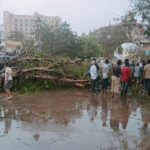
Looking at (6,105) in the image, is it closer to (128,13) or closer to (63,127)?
(63,127)

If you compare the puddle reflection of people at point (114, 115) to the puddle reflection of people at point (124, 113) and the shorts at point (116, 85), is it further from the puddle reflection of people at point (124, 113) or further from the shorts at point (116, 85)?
the shorts at point (116, 85)

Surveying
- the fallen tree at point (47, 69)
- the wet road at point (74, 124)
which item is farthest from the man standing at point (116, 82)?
the fallen tree at point (47, 69)

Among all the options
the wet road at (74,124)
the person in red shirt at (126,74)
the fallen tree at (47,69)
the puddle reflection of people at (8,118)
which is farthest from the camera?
the fallen tree at (47,69)

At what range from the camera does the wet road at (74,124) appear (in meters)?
5.09

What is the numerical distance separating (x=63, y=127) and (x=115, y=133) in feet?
4.37

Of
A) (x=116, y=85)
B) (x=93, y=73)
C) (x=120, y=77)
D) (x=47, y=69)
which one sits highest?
(x=47, y=69)

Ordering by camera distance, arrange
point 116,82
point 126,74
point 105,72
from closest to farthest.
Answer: point 126,74 → point 116,82 → point 105,72

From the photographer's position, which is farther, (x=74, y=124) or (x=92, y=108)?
(x=92, y=108)

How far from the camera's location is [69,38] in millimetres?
24797

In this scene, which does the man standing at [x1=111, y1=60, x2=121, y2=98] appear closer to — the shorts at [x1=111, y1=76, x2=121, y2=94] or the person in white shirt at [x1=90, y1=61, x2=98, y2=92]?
the shorts at [x1=111, y1=76, x2=121, y2=94]

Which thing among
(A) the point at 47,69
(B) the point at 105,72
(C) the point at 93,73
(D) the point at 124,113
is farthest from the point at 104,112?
(A) the point at 47,69

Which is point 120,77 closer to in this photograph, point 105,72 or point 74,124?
point 105,72

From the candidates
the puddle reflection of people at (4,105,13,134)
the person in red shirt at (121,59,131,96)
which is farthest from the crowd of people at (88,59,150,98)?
the puddle reflection of people at (4,105,13,134)

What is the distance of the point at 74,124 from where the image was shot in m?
6.50
